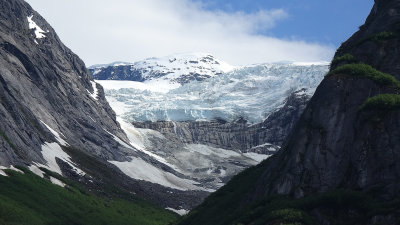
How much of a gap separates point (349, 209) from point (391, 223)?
15.5 feet

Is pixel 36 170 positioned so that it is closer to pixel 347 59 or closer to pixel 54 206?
pixel 54 206

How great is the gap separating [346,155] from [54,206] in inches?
3926

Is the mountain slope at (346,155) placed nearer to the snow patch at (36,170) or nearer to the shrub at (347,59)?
the shrub at (347,59)

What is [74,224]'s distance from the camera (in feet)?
453

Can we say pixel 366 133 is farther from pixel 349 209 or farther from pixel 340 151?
pixel 349 209

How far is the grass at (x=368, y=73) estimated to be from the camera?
2283 inches

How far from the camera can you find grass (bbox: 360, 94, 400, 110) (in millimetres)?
53562

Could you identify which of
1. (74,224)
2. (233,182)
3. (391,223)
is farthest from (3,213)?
(391,223)

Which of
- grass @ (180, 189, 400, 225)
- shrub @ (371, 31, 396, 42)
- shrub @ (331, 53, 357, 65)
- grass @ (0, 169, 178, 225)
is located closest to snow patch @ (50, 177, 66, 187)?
grass @ (0, 169, 178, 225)

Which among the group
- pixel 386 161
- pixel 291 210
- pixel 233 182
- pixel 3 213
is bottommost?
pixel 3 213

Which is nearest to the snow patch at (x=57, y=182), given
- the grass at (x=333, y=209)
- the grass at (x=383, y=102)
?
the grass at (x=333, y=209)

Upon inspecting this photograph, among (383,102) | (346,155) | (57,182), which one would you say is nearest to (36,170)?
(57,182)

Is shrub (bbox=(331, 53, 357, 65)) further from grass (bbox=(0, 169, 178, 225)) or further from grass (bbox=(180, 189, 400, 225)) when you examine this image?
grass (bbox=(0, 169, 178, 225))

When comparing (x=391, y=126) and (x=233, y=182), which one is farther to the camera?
(x=233, y=182)
